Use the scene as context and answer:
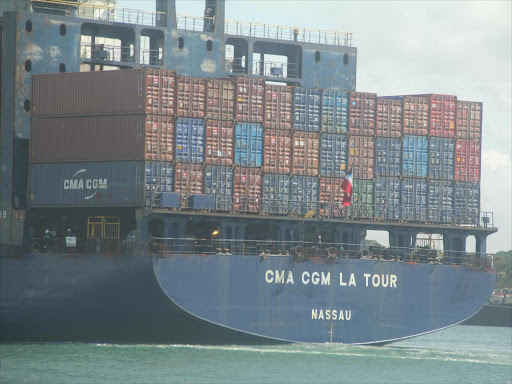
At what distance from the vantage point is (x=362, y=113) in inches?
2844

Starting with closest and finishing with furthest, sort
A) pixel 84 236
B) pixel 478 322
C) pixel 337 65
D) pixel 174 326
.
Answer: pixel 174 326 < pixel 84 236 < pixel 337 65 < pixel 478 322

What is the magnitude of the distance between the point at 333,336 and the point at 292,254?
4961mm

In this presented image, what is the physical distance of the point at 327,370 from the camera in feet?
197

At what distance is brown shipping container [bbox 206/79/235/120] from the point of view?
6800 centimetres

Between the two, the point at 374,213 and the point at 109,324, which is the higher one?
the point at 374,213

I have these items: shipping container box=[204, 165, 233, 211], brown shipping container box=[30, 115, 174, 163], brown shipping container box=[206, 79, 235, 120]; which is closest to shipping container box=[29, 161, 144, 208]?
brown shipping container box=[30, 115, 174, 163]

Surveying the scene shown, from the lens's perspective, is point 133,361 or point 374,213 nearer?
point 133,361

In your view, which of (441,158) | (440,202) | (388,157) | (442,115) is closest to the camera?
(388,157)

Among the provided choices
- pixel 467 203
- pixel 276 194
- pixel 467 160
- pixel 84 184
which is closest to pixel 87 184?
pixel 84 184

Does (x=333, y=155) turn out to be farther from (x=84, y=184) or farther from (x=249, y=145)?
(x=84, y=184)

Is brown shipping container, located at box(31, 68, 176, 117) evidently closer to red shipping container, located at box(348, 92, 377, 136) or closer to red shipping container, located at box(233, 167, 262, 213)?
red shipping container, located at box(233, 167, 262, 213)

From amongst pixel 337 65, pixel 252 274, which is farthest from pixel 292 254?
pixel 337 65

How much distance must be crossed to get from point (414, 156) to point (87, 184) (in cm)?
1974

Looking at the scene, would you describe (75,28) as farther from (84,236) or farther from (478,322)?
(478,322)
